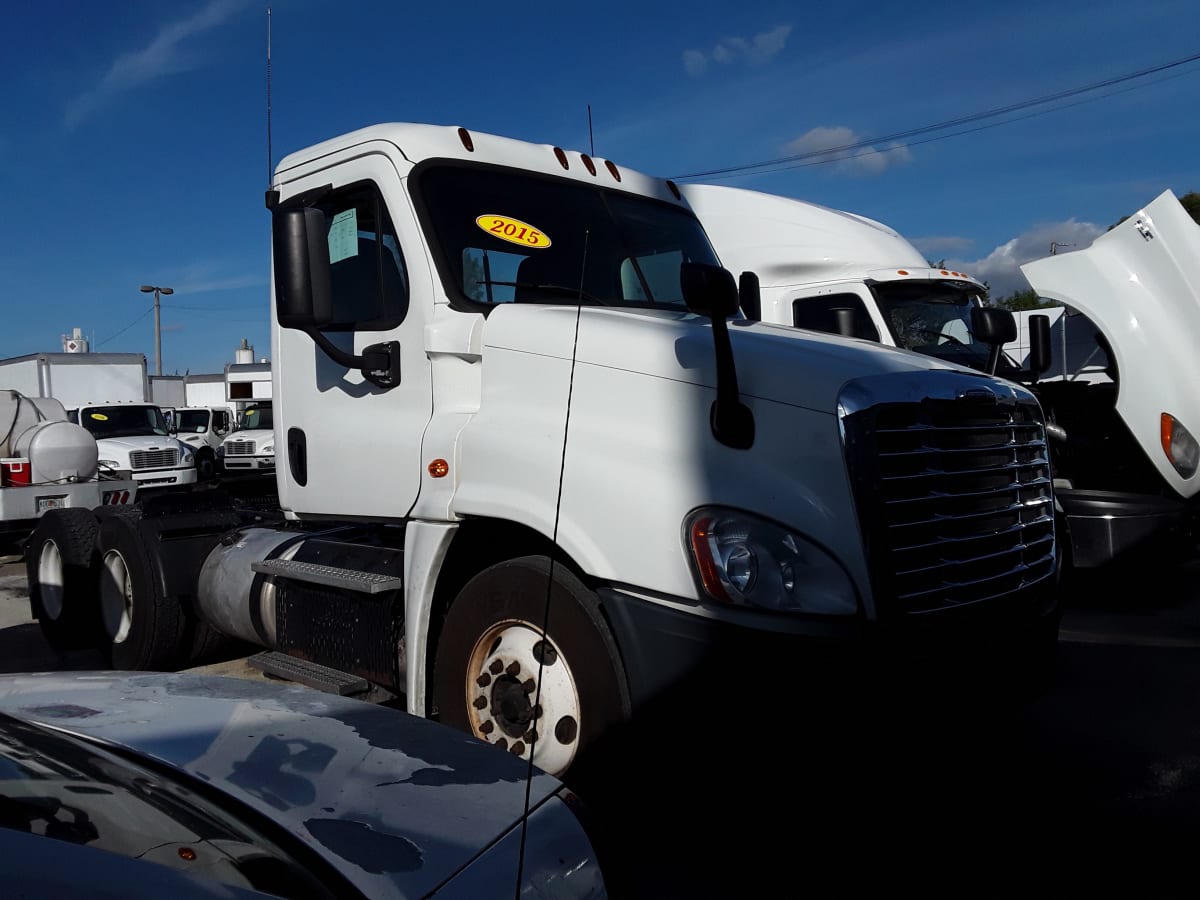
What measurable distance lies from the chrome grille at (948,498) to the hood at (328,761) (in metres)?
1.34

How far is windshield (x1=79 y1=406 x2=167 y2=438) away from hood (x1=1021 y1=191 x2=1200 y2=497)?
17968 millimetres

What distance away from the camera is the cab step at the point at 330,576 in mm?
3951

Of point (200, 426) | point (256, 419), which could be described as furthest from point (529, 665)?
point (200, 426)

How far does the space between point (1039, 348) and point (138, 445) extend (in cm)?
1671

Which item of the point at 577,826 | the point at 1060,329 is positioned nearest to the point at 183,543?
the point at 577,826

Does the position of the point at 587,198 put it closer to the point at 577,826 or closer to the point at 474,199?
the point at 474,199

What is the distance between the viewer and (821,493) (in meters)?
2.87

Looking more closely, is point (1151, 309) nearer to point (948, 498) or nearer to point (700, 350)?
point (948, 498)

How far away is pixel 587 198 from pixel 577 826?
3.20 m

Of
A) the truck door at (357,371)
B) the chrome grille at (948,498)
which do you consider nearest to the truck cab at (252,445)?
the truck door at (357,371)

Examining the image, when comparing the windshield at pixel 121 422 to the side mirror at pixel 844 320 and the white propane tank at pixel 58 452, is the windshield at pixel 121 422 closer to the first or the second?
the white propane tank at pixel 58 452

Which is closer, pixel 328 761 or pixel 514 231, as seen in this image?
pixel 328 761

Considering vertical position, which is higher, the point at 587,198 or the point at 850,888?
the point at 587,198

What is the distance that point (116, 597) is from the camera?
623 centimetres
